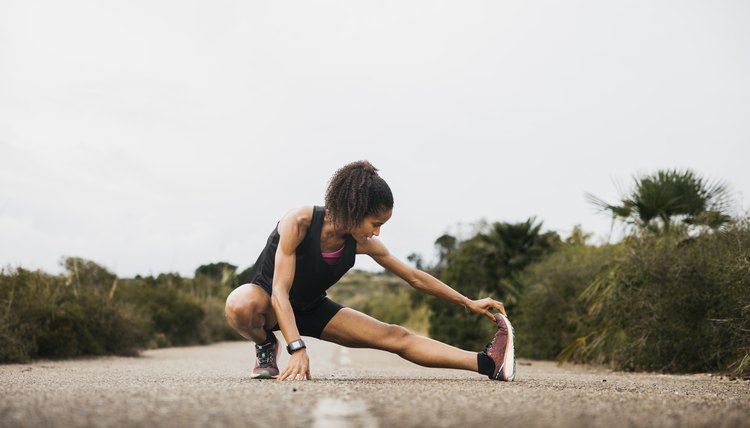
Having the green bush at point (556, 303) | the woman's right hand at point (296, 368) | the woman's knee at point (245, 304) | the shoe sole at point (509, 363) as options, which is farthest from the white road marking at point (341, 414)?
A: the green bush at point (556, 303)

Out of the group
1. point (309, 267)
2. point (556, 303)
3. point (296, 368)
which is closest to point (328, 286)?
point (309, 267)

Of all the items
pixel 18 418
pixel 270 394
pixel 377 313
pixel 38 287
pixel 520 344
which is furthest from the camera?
pixel 377 313

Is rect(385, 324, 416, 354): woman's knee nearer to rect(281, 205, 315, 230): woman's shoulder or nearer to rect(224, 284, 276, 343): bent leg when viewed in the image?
rect(224, 284, 276, 343): bent leg

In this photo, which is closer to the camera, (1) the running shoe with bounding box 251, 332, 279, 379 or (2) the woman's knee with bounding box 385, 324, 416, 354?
(1) the running shoe with bounding box 251, 332, 279, 379

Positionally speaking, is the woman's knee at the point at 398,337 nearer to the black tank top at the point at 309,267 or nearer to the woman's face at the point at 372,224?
the black tank top at the point at 309,267

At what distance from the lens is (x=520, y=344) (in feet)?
51.0

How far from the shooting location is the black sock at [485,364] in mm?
5406

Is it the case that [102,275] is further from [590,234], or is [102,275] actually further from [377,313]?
[377,313]

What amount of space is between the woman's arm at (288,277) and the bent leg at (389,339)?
0.81 m

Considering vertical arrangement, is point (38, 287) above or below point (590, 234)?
below

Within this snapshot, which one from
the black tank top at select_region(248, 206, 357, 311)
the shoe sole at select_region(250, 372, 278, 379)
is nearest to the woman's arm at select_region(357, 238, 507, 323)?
the black tank top at select_region(248, 206, 357, 311)

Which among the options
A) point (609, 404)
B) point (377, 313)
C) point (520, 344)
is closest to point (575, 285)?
point (520, 344)

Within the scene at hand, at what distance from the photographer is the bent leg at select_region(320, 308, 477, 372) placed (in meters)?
5.75

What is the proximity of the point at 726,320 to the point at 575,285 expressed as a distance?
618 centimetres
